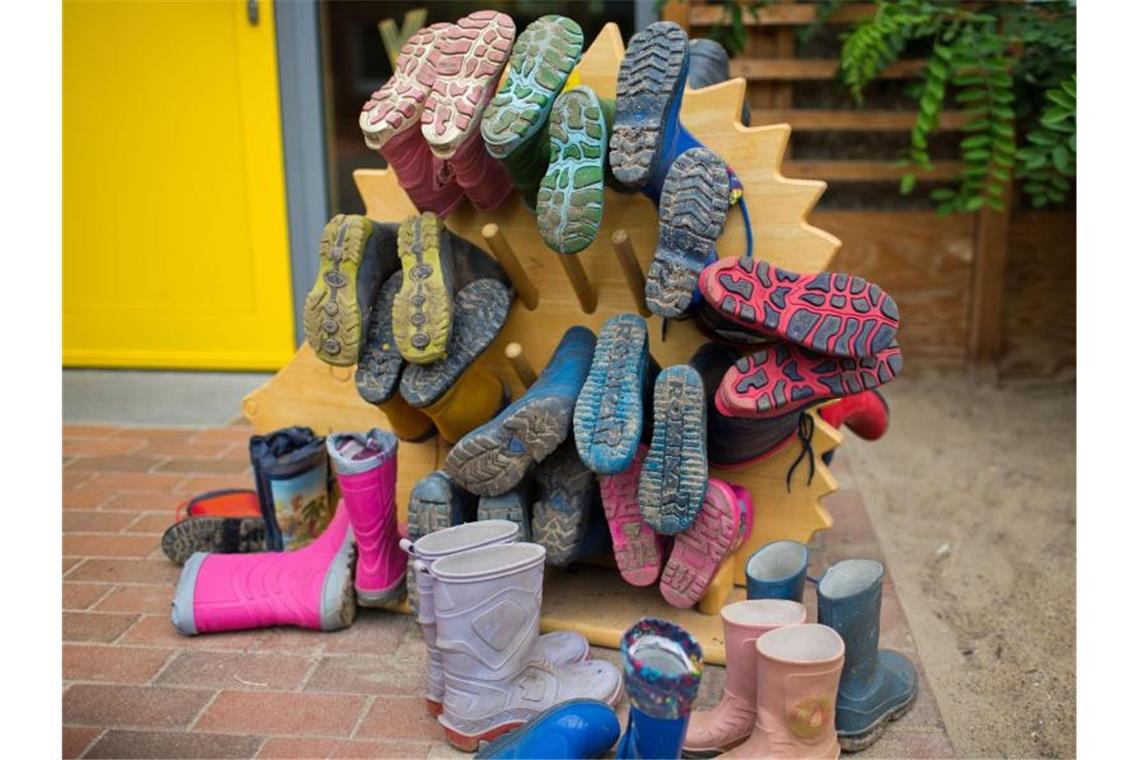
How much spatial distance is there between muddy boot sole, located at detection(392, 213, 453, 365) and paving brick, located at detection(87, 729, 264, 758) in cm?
78

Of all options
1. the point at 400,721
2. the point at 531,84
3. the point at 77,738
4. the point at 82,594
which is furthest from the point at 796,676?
the point at 82,594

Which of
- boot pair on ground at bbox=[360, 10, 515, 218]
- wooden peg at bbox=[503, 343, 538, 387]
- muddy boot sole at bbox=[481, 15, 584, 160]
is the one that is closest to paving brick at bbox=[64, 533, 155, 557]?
wooden peg at bbox=[503, 343, 538, 387]

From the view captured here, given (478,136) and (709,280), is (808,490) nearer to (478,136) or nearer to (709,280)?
(709,280)

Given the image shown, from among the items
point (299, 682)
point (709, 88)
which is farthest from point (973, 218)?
point (299, 682)

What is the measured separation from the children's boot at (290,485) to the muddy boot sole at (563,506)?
2.03 feet

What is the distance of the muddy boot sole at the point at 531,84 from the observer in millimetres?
2031

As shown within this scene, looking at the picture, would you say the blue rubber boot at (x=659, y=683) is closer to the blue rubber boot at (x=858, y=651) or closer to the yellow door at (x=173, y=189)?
the blue rubber boot at (x=858, y=651)

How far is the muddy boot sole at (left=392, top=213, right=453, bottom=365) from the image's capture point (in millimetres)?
2133

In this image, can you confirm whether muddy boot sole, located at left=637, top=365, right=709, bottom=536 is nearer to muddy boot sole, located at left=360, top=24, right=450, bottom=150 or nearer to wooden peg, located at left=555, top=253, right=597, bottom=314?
wooden peg, located at left=555, top=253, right=597, bottom=314

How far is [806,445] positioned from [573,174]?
78cm

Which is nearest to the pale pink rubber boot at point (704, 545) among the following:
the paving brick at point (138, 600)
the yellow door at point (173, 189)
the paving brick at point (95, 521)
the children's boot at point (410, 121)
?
the children's boot at point (410, 121)

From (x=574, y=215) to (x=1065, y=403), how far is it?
2.79 metres

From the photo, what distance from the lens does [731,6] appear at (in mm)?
3893

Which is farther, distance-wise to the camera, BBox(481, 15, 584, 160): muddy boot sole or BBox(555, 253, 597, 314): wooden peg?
BBox(555, 253, 597, 314): wooden peg
